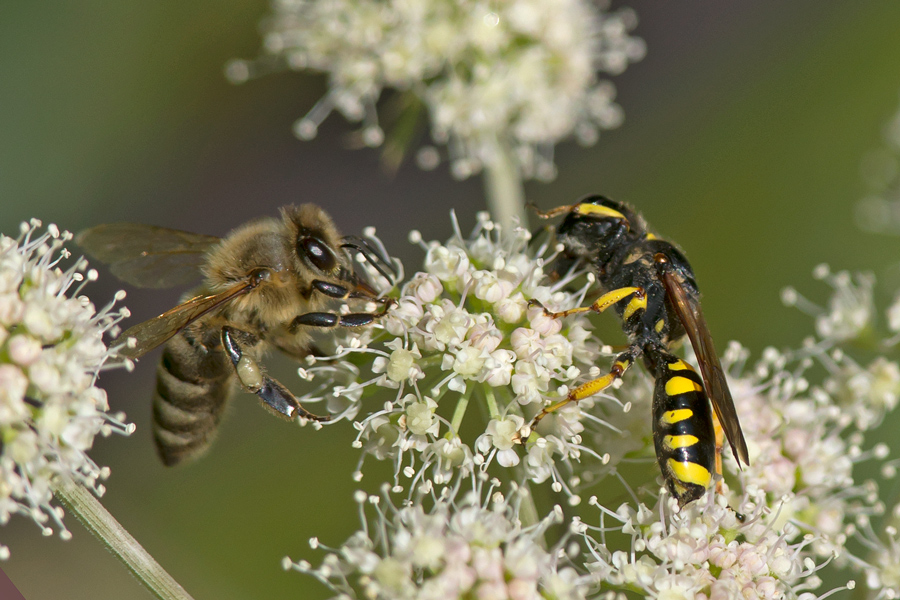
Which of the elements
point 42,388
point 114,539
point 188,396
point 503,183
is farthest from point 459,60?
point 114,539

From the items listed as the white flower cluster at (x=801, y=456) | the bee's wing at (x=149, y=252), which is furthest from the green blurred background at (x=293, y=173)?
the bee's wing at (x=149, y=252)

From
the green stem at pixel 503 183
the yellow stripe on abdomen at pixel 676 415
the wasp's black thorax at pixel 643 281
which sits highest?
the green stem at pixel 503 183

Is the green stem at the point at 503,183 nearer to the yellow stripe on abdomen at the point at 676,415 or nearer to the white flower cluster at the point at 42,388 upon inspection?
the yellow stripe on abdomen at the point at 676,415

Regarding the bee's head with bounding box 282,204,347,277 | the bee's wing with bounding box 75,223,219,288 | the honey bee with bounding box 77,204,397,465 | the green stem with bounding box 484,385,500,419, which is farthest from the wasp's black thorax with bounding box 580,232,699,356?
the bee's wing with bounding box 75,223,219,288

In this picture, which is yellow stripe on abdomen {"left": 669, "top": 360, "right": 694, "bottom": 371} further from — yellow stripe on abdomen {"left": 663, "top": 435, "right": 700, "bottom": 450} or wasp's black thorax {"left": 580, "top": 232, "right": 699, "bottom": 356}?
yellow stripe on abdomen {"left": 663, "top": 435, "right": 700, "bottom": 450}

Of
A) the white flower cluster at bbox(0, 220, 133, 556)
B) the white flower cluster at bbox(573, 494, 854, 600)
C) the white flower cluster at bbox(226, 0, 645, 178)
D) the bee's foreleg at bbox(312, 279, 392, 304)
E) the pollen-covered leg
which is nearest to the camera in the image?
the white flower cluster at bbox(0, 220, 133, 556)

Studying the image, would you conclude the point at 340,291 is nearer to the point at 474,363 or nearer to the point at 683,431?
the point at 474,363
